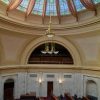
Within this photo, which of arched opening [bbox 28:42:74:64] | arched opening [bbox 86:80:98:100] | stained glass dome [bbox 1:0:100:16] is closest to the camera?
stained glass dome [bbox 1:0:100:16]

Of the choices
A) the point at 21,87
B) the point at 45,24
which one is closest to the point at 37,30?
the point at 45,24

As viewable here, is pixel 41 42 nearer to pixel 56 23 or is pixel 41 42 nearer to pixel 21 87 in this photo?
pixel 56 23

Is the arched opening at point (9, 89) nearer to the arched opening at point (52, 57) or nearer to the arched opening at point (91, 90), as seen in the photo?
the arched opening at point (52, 57)

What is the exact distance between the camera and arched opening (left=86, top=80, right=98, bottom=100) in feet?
64.3

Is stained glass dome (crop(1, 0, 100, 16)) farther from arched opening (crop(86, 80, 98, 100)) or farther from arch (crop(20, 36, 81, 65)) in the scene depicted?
arched opening (crop(86, 80, 98, 100))

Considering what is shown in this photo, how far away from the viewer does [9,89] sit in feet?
66.5

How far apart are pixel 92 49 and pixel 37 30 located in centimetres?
625

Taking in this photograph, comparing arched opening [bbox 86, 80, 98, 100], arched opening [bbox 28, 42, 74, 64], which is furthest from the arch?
arched opening [bbox 86, 80, 98, 100]

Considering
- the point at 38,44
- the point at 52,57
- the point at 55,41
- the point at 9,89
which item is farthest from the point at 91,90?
the point at 9,89

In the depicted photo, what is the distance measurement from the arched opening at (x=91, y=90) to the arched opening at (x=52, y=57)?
341 centimetres

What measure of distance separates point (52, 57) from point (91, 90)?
20.3ft

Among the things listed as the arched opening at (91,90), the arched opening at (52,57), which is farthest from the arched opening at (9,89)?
the arched opening at (91,90)

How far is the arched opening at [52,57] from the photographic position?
73.4ft

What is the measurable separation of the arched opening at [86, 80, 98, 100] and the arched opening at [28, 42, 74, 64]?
341 centimetres
